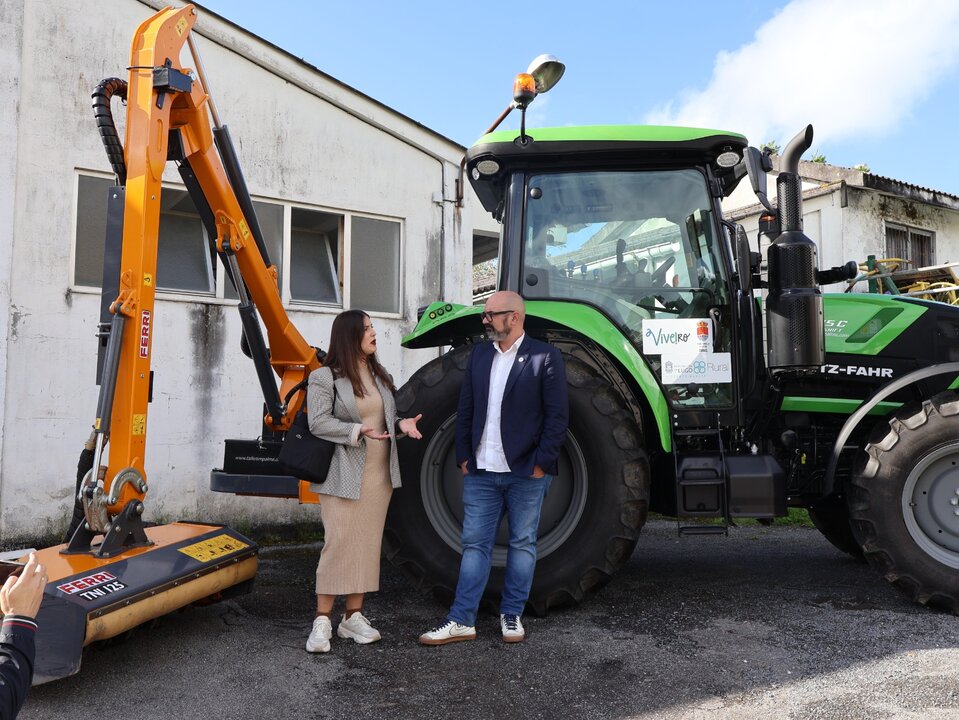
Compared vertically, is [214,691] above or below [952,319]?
A: below

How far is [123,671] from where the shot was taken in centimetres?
349

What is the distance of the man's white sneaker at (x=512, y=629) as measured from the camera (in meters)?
3.86

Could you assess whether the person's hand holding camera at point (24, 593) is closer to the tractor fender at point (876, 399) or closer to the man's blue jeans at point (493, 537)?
the man's blue jeans at point (493, 537)

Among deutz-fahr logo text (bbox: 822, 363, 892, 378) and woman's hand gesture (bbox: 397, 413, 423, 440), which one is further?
deutz-fahr logo text (bbox: 822, 363, 892, 378)

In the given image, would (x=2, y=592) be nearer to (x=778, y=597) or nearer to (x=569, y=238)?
(x=569, y=238)

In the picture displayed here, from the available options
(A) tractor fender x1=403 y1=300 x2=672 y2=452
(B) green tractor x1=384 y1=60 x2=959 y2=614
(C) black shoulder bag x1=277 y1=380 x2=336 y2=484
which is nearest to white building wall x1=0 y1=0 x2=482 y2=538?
(B) green tractor x1=384 y1=60 x2=959 y2=614

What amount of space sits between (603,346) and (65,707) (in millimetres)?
2939

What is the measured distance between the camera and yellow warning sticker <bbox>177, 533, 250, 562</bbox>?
4.02 m

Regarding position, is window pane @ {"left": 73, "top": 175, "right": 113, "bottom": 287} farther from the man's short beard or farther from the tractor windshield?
the man's short beard

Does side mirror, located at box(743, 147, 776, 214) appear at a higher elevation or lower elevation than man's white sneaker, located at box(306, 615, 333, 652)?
higher

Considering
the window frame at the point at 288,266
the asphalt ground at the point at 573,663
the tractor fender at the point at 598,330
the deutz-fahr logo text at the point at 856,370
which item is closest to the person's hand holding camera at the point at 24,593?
the asphalt ground at the point at 573,663

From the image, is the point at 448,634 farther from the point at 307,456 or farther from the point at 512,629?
the point at 307,456

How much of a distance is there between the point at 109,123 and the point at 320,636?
2665 millimetres

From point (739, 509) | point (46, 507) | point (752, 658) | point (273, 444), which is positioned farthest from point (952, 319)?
point (46, 507)
